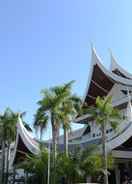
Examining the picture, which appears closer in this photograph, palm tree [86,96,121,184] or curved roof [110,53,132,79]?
palm tree [86,96,121,184]

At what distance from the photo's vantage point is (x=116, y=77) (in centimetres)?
3778

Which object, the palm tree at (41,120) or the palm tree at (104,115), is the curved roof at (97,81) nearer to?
the palm tree at (104,115)

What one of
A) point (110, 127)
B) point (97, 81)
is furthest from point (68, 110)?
point (97, 81)

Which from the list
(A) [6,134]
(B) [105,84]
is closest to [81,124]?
(B) [105,84]

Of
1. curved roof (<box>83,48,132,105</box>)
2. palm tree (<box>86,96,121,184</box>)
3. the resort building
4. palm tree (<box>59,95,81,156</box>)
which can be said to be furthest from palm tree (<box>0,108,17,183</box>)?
palm tree (<box>86,96,121,184</box>)

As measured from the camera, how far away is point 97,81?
41531mm

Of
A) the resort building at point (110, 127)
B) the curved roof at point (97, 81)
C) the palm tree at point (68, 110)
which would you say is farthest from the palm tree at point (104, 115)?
the curved roof at point (97, 81)

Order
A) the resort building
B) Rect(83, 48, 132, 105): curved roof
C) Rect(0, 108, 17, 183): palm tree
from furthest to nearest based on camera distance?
1. Rect(83, 48, 132, 105): curved roof
2. Rect(0, 108, 17, 183): palm tree
3. the resort building

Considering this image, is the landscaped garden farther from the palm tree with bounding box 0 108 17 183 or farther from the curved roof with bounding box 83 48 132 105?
the curved roof with bounding box 83 48 132 105

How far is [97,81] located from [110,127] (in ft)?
23.1

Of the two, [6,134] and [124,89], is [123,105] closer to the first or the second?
[124,89]

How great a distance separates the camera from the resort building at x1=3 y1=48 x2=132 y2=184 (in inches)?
1226

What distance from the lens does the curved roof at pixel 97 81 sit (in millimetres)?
40062

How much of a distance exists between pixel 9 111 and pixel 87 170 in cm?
1442
